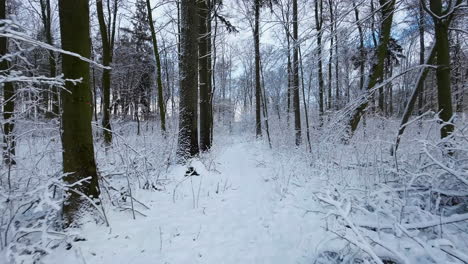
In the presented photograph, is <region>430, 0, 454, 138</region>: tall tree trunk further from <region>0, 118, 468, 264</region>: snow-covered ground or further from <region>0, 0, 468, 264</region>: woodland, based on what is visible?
<region>0, 118, 468, 264</region>: snow-covered ground

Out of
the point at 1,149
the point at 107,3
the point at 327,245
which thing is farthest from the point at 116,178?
the point at 107,3

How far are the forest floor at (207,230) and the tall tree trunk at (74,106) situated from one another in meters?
0.46

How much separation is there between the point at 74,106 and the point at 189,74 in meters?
3.37

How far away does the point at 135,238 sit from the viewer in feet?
8.07

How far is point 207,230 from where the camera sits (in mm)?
2717

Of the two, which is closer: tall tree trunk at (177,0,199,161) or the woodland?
the woodland

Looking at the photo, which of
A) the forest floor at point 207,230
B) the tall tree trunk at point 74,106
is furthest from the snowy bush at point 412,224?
the tall tree trunk at point 74,106

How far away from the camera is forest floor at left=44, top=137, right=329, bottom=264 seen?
216 centimetres

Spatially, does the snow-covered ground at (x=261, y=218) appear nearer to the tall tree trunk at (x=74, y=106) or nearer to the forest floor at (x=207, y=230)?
the forest floor at (x=207, y=230)

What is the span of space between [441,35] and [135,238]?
4.50m

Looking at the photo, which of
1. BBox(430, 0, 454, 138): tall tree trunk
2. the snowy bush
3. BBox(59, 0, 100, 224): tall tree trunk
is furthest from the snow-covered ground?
BBox(430, 0, 454, 138): tall tree trunk

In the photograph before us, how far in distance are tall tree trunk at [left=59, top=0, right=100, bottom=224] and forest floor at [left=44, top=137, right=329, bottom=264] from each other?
0.46 m

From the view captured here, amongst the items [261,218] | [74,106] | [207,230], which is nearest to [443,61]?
[261,218]

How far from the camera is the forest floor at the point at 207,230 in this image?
2.16m
